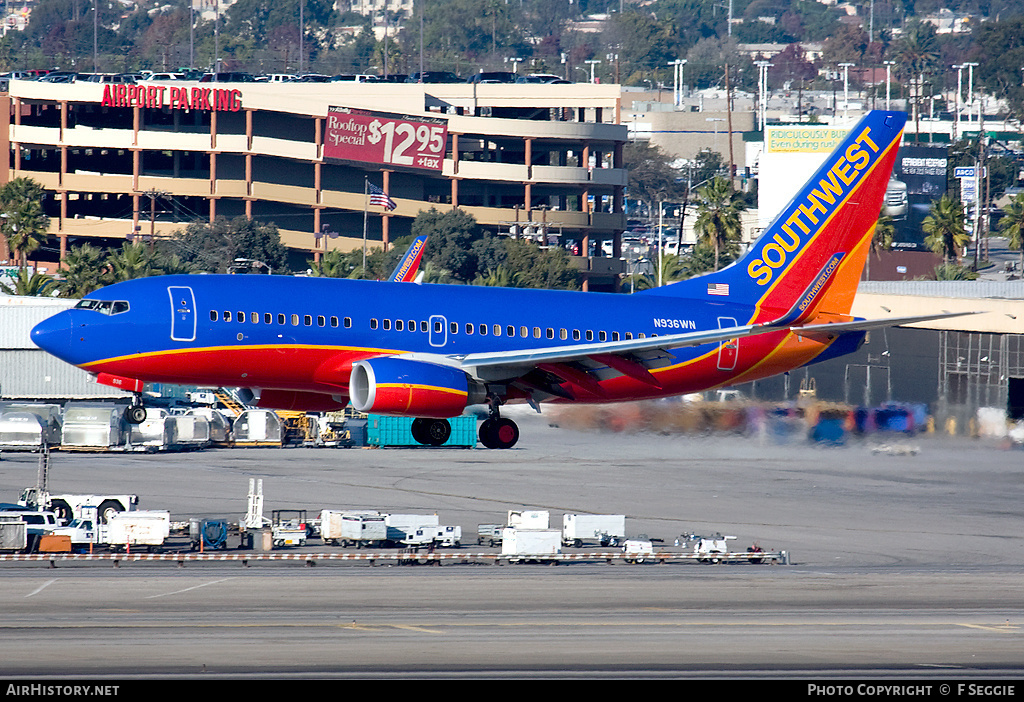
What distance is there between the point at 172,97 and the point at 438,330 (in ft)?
413

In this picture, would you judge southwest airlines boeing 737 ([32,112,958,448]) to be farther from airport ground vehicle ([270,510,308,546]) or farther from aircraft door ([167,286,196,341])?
airport ground vehicle ([270,510,308,546])

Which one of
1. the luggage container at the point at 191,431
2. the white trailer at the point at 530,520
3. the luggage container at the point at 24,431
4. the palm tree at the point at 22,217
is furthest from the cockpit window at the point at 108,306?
the palm tree at the point at 22,217

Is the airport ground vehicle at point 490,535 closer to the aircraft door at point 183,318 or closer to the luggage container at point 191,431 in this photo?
the aircraft door at point 183,318

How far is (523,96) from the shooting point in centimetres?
17975

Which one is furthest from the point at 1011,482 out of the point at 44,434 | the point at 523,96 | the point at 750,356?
the point at 523,96

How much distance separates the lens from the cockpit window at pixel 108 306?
43125 millimetres

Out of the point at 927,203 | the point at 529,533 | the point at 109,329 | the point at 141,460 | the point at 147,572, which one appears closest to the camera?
the point at 109,329

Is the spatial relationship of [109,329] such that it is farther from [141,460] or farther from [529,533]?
[141,460]

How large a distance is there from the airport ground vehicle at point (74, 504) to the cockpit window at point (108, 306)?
13.6m

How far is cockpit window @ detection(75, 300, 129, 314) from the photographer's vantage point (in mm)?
43125

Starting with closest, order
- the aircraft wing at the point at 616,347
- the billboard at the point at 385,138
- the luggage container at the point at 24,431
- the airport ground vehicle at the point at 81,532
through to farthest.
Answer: the aircraft wing at the point at 616,347, the airport ground vehicle at the point at 81,532, the luggage container at the point at 24,431, the billboard at the point at 385,138

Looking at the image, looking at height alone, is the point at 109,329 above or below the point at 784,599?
above

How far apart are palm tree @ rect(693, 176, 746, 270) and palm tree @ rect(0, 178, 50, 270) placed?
67.2 metres
